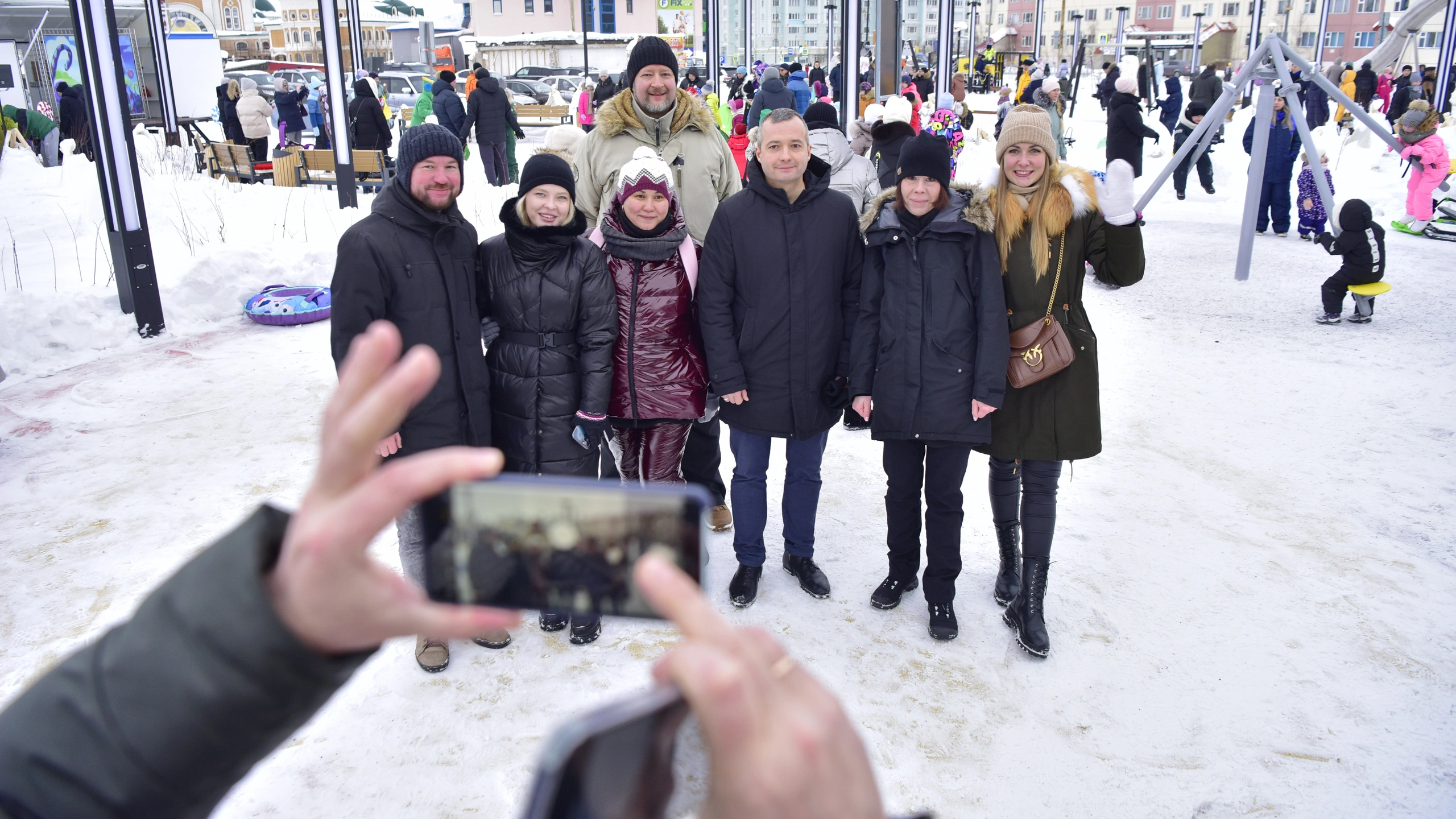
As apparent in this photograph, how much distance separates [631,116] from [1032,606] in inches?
102

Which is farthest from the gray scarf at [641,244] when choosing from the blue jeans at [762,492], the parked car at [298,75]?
the parked car at [298,75]

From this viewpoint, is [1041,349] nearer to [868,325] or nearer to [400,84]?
[868,325]

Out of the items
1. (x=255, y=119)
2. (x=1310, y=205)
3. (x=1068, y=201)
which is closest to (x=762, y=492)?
(x=1068, y=201)

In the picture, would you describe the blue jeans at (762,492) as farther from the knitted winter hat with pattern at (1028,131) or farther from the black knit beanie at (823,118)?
the black knit beanie at (823,118)

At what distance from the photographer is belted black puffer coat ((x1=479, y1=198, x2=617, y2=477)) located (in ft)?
10.5

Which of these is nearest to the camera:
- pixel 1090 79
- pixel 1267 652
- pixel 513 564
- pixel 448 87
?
pixel 513 564

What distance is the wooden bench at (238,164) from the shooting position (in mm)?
12352

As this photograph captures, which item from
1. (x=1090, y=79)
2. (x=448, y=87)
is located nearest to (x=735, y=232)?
(x=448, y=87)

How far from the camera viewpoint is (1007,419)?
3.31 meters

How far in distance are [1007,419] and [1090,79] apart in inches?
1810

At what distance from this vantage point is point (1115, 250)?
10.6 ft

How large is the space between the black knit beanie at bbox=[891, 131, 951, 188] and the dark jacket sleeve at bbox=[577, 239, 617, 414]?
1.10 meters

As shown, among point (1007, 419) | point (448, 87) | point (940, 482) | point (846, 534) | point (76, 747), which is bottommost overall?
point (846, 534)

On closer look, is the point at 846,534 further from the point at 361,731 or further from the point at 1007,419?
the point at 361,731
